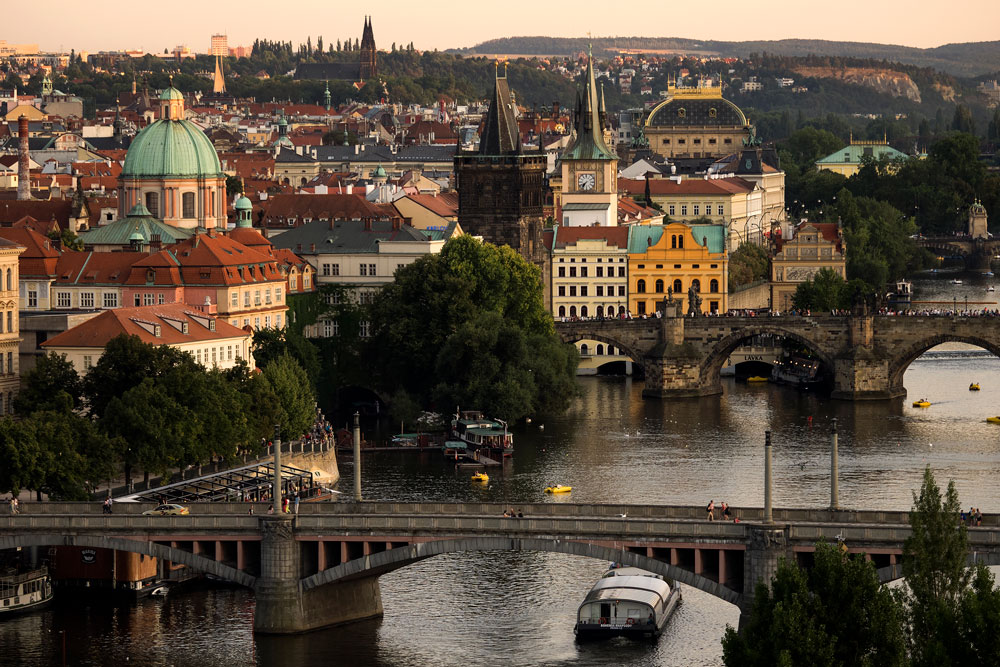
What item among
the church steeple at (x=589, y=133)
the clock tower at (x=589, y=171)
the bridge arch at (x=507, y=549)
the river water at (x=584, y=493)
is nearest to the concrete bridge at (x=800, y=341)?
the river water at (x=584, y=493)

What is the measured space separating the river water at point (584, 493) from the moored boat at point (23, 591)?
→ 0.53 m

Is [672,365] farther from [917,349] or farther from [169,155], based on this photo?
[169,155]

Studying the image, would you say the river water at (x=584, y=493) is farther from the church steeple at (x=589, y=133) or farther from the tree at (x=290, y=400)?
the church steeple at (x=589, y=133)

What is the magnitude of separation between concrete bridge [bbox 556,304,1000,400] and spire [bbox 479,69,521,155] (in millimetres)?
10318

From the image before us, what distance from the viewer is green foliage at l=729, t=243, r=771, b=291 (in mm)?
139500

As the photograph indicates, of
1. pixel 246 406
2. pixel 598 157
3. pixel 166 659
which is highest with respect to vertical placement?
pixel 598 157

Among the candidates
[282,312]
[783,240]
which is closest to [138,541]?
[282,312]

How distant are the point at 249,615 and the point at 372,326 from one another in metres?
40.4

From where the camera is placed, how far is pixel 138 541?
66125mm

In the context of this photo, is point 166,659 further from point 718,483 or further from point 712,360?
point 712,360

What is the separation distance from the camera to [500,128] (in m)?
127

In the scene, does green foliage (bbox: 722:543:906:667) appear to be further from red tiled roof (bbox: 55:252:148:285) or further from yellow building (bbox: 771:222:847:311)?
yellow building (bbox: 771:222:847:311)

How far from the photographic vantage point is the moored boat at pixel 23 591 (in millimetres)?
69750

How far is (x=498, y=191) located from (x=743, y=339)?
13.9m
